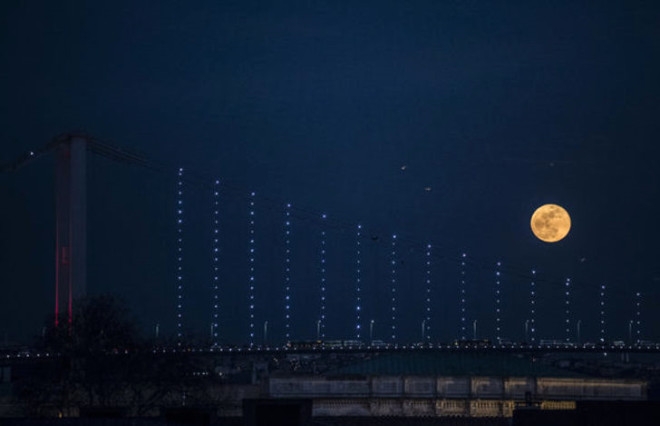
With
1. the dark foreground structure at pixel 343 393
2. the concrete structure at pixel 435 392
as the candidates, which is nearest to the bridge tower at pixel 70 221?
the dark foreground structure at pixel 343 393

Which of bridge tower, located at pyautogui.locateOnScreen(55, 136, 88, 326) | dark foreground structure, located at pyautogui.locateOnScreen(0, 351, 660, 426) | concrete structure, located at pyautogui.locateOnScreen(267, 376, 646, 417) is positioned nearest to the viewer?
dark foreground structure, located at pyautogui.locateOnScreen(0, 351, 660, 426)

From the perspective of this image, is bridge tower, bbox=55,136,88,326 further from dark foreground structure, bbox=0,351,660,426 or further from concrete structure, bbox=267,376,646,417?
concrete structure, bbox=267,376,646,417

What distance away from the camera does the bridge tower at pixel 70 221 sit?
35.8 meters

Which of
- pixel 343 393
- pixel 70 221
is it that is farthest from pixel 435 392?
pixel 70 221

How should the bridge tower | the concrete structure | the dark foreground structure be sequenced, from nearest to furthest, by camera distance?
the dark foreground structure, the concrete structure, the bridge tower

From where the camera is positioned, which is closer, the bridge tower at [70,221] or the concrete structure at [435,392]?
the concrete structure at [435,392]

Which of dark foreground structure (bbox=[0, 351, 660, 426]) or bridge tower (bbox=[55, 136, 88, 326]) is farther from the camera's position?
bridge tower (bbox=[55, 136, 88, 326])

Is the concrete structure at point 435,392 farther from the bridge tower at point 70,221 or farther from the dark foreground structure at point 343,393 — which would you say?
the bridge tower at point 70,221

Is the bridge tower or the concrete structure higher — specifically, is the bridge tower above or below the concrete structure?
above

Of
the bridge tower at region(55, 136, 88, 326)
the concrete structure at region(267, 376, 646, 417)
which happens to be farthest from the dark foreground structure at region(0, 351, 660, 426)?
the bridge tower at region(55, 136, 88, 326)

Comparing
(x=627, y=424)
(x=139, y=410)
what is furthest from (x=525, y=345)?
(x=627, y=424)

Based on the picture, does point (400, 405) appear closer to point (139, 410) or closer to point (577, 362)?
point (139, 410)

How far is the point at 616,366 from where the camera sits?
54219 mm

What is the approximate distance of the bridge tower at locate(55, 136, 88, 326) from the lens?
35750 mm
